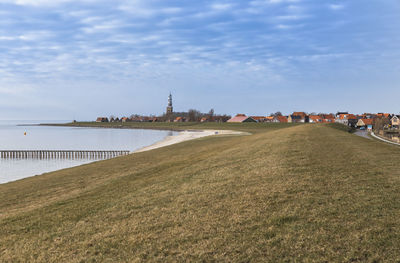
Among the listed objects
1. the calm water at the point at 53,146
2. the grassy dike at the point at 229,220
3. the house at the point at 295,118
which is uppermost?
the house at the point at 295,118

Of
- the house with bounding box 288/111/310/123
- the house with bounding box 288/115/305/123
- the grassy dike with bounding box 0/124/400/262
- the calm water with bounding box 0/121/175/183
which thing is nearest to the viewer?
the grassy dike with bounding box 0/124/400/262

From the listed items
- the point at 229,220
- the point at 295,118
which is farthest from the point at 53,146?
Answer: the point at 295,118

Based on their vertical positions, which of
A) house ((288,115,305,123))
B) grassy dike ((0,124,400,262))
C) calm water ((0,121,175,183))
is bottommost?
calm water ((0,121,175,183))

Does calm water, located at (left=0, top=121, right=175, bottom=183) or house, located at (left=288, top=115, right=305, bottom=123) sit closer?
calm water, located at (left=0, top=121, right=175, bottom=183)

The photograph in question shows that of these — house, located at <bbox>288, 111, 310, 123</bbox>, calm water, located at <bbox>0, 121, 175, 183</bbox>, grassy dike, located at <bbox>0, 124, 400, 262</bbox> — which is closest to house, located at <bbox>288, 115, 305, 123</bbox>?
house, located at <bbox>288, 111, 310, 123</bbox>

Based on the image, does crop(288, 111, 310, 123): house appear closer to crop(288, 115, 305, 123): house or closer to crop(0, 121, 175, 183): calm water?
crop(288, 115, 305, 123): house

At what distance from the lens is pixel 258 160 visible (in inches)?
603

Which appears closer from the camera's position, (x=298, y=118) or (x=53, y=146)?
(x=53, y=146)

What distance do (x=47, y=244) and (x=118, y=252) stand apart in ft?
7.46

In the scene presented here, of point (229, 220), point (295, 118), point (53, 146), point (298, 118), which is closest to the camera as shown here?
point (229, 220)

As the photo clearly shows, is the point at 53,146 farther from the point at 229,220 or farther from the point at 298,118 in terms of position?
the point at 298,118

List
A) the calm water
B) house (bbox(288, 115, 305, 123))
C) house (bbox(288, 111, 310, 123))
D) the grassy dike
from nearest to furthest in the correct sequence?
the grassy dike
the calm water
house (bbox(288, 111, 310, 123))
house (bbox(288, 115, 305, 123))

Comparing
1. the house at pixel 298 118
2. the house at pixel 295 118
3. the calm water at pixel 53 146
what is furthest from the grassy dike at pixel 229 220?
the house at pixel 298 118

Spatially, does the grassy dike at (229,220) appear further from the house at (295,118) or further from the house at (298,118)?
the house at (298,118)
